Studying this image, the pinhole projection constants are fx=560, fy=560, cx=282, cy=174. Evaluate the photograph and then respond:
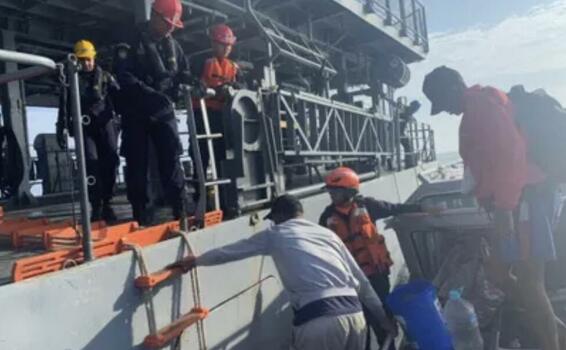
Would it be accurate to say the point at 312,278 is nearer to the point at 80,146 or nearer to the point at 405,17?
the point at 80,146

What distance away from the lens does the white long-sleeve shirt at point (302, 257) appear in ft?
10.9

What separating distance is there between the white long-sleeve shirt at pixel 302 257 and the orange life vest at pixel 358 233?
2.84 feet

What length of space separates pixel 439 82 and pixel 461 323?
1.73 meters

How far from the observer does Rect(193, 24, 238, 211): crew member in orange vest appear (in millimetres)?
4961

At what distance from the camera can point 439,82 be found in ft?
12.3

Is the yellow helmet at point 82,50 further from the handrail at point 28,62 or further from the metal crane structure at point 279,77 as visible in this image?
the handrail at point 28,62

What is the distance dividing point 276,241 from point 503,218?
1.45m

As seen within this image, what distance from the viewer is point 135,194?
4.50m

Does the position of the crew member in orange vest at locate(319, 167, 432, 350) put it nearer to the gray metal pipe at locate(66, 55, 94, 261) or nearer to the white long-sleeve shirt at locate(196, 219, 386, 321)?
the white long-sleeve shirt at locate(196, 219, 386, 321)

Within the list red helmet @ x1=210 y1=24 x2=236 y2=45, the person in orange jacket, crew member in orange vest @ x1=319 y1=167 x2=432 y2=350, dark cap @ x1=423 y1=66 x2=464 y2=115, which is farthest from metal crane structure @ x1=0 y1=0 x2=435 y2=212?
the person in orange jacket

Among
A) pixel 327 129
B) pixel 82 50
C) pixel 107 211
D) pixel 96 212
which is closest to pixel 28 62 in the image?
pixel 82 50

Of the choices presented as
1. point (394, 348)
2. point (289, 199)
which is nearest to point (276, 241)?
point (289, 199)

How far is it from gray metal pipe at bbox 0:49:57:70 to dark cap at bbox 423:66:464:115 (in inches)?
92.1

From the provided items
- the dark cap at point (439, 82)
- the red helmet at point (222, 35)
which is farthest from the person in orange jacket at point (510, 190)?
the red helmet at point (222, 35)
